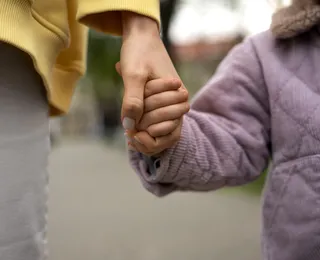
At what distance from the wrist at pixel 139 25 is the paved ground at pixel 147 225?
2108 mm

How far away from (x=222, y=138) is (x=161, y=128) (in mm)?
270

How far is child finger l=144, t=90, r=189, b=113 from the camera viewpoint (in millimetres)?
918

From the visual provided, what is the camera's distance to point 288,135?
1155 millimetres

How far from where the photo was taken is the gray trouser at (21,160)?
0.92 metres

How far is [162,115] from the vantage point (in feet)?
3.04

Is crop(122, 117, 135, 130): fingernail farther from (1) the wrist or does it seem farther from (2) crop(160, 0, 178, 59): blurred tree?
(2) crop(160, 0, 178, 59): blurred tree

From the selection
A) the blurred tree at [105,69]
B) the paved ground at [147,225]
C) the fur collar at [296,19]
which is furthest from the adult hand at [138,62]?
the blurred tree at [105,69]

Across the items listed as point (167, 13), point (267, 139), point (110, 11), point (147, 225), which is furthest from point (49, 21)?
point (167, 13)

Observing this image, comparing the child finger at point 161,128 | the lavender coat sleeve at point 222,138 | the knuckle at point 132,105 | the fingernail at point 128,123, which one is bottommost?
the lavender coat sleeve at point 222,138

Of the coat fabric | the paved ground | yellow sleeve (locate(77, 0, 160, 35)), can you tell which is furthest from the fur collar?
the paved ground

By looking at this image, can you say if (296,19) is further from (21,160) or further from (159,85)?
(21,160)

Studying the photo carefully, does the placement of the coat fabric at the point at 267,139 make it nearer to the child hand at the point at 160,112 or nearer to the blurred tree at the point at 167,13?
the child hand at the point at 160,112

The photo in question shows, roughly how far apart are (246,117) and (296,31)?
0.68 feet

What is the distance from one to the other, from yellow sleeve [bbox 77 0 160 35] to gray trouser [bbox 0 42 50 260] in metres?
0.13
